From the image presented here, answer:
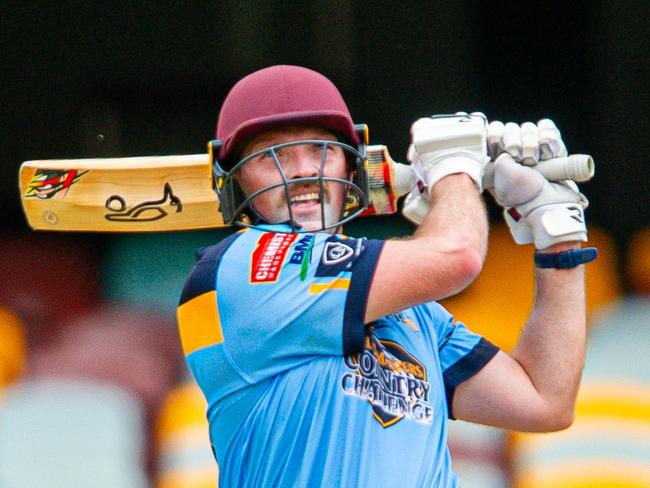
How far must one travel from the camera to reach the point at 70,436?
376 cm

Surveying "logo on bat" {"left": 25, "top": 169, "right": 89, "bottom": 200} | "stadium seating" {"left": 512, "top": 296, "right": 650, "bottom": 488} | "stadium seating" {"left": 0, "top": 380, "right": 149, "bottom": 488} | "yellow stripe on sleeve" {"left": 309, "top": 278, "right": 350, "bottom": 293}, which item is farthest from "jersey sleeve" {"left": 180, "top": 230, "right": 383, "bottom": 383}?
"stadium seating" {"left": 512, "top": 296, "right": 650, "bottom": 488}

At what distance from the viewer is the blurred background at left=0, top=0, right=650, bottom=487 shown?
3.68 m

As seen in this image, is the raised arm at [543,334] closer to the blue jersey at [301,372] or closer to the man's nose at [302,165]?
the blue jersey at [301,372]

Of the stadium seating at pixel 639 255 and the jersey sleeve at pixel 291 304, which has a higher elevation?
the jersey sleeve at pixel 291 304

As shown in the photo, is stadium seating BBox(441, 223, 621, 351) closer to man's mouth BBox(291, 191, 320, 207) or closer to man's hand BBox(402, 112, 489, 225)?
man's hand BBox(402, 112, 489, 225)

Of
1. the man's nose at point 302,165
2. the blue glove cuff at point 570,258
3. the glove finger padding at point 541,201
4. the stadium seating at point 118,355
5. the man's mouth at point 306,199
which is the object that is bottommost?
the stadium seating at point 118,355

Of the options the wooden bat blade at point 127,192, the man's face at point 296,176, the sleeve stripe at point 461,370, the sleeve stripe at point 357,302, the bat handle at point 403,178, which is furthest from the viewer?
the wooden bat blade at point 127,192

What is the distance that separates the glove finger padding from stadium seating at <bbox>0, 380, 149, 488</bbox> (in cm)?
174

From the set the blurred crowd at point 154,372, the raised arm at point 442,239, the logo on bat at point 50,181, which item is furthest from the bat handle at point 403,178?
the blurred crowd at point 154,372

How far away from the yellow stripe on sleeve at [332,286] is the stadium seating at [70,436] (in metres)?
1.90

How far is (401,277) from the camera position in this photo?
6.25 ft

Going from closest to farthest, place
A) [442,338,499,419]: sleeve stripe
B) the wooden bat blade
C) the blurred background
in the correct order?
[442,338,499,419]: sleeve stripe → the wooden bat blade → the blurred background

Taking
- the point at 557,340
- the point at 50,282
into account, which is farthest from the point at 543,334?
the point at 50,282

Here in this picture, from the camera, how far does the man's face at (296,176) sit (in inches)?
82.4
